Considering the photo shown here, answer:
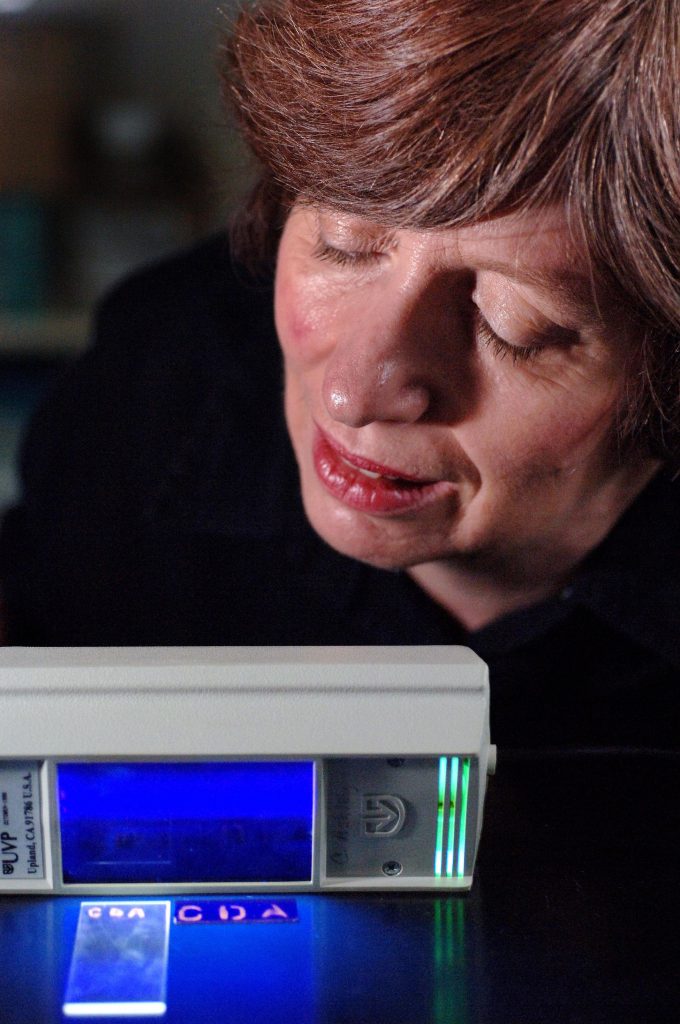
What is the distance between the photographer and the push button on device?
744 millimetres

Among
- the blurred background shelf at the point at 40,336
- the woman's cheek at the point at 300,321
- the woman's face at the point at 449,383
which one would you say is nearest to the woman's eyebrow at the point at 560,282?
the woman's face at the point at 449,383

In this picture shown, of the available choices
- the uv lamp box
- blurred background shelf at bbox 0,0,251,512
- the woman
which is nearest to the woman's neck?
the woman

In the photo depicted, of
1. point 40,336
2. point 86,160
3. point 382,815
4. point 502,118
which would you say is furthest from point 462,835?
point 86,160

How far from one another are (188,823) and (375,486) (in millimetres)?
367

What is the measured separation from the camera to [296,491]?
134cm

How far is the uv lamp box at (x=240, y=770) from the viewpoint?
2.35 feet

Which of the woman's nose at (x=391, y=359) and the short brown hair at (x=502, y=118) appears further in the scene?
the woman's nose at (x=391, y=359)

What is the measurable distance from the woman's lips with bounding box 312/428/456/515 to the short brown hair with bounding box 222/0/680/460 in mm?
228

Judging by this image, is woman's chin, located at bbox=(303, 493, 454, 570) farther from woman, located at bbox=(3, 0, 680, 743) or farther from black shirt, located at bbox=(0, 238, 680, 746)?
black shirt, located at bbox=(0, 238, 680, 746)

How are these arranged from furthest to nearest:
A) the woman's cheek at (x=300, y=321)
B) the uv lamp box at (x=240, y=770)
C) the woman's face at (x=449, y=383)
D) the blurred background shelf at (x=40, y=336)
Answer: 1. the blurred background shelf at (x=40, y=336)
2. the woman's cheek at (x=300, y=321)
3. the woman's face at (x=449, y=383)
4. the uv lamp box at (x=240, y=770)

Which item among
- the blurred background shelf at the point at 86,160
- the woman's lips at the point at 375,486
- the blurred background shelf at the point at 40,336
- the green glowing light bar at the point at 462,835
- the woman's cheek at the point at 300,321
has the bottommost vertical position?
the blurred background shelf at the point at 40,336

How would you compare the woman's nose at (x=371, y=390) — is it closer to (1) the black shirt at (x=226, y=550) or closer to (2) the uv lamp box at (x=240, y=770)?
(2) the uv lamp box at (x=240, y=770)

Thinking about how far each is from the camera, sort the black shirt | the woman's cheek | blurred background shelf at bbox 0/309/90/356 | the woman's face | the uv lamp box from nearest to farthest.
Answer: the uv lamp box
the woman's face
the woman's cheek
the black shirt
blurred background shelf at bbox 0/309/90/356

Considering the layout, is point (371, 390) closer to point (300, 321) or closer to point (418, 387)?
point (418, 387)
